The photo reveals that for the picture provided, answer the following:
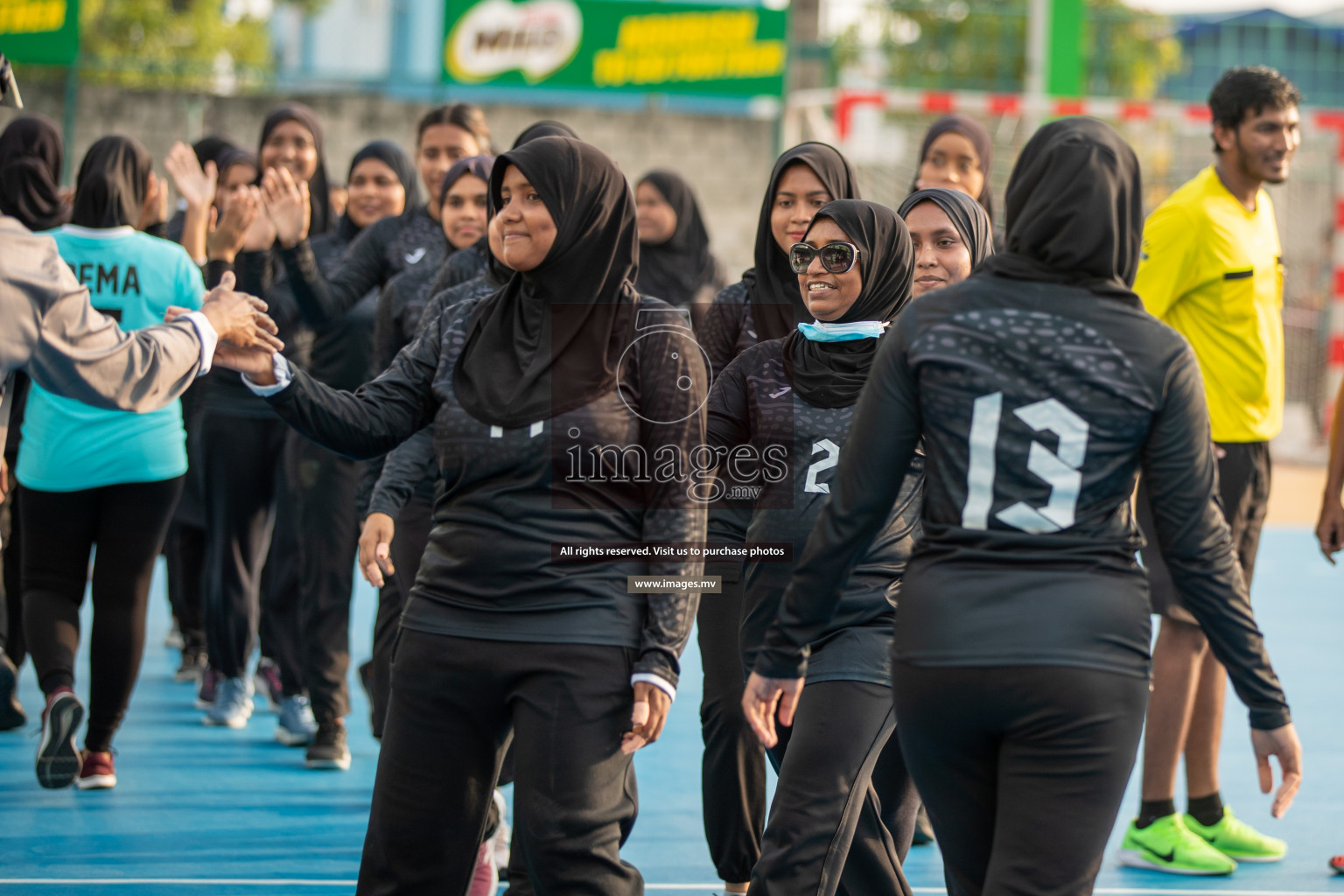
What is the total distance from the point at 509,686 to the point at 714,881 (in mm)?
1705

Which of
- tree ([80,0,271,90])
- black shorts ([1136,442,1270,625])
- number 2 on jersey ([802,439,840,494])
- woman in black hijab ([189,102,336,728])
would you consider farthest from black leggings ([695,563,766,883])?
tree ([80,0,271,90])

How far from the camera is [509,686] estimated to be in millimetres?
2857

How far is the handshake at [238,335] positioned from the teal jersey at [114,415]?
1920 mm

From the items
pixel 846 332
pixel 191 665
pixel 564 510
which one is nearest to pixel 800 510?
pixel 846 332

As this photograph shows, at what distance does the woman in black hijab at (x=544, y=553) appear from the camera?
2.82 meters

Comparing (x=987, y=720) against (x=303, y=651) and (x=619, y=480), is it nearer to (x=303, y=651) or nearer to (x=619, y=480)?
(x=619, y=480)

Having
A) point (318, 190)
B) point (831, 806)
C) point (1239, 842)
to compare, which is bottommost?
point (1239, 842)

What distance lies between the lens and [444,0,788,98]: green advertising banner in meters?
15.2

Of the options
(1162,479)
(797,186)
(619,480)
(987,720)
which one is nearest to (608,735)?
(619,480)

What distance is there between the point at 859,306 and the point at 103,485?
267 centimetres

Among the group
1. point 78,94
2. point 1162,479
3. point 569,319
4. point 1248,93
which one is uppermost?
point 78,94

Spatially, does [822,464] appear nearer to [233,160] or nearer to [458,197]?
[458,197]

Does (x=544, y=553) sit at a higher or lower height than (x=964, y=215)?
lower

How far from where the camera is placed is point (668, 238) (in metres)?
6.50
